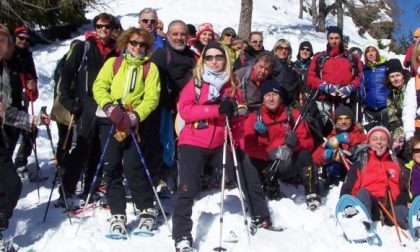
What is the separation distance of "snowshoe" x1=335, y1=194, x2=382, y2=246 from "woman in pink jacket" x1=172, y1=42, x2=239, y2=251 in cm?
140

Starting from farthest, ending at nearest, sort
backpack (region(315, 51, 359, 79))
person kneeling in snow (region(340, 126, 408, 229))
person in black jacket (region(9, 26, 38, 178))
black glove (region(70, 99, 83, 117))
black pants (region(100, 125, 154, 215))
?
1. backpack (region(315, 51, 359, 79))
2. person in black jacket (region(9, 26, 38, 178))
3. black glove (region(70, 99, 83, 117))
4. person kneeling in snow (region(340, 126, 408, 229))
5. black pants (region(100, 125, 154, 215))

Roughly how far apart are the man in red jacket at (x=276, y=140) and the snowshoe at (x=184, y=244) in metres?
1.98

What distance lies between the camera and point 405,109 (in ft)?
21.3

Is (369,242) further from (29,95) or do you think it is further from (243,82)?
(29,95)

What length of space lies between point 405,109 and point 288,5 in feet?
127

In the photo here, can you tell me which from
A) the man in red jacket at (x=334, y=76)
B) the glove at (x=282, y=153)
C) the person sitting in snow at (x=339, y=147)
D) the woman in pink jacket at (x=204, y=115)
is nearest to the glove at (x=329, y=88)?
the man in red jacket at (x=334, y=76)

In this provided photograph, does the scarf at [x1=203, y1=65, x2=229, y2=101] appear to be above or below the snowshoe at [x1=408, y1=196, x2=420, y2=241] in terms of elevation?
above

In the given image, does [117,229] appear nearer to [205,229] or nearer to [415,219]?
[205,229]

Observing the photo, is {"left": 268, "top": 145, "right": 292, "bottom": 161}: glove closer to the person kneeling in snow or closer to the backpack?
the person kneeling in snow

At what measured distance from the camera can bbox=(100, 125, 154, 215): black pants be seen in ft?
18.9

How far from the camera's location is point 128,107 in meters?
5.73

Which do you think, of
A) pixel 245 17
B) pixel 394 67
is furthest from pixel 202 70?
pixel 245 17

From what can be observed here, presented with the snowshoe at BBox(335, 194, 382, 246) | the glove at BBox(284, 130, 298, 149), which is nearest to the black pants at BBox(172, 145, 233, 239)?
the glove at BBox(284, 130, 298, 149)

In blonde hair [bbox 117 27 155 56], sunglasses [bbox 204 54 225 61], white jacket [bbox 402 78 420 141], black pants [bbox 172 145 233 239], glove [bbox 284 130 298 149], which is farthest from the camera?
glove [bbox 284 130 298 149]
